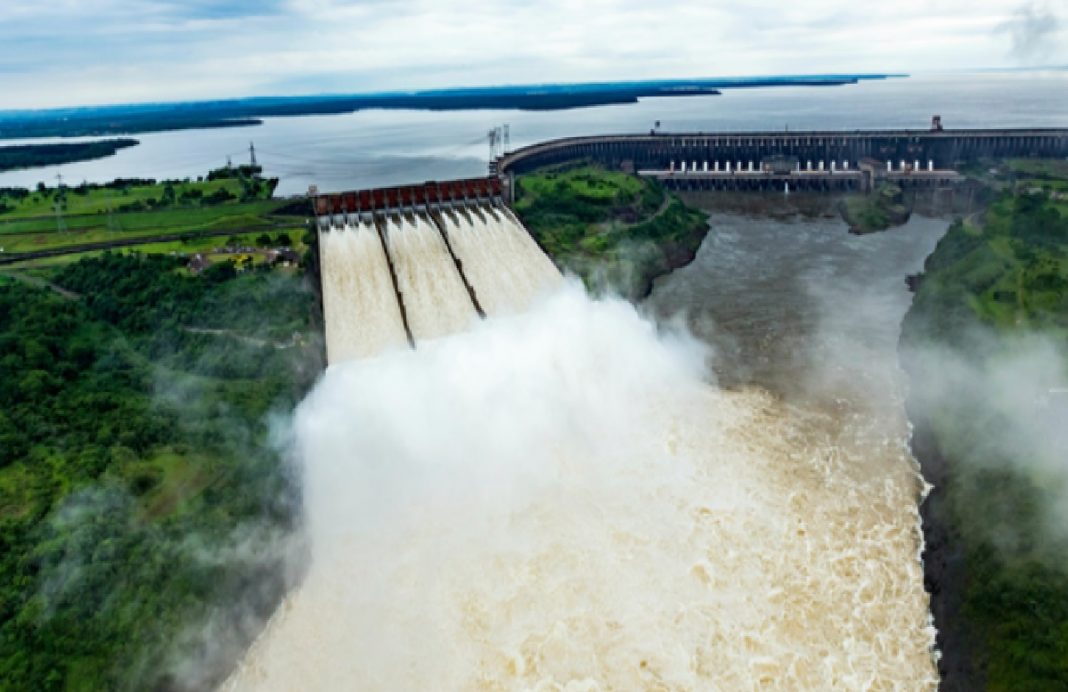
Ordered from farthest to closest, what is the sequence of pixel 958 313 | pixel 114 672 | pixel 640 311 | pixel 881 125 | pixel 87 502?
1. pixel 881 125
2. pixel 640 311
3. pixel 958 313
4. pixel 87 502
5. pixel 114 672

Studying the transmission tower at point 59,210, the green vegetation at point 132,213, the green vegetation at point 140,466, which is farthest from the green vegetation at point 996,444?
the transmission tower at point 59,210

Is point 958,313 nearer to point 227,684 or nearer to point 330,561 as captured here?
point 330,561

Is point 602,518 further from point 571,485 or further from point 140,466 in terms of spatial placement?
point 140,466

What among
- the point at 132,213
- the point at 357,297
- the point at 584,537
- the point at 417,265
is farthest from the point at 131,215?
the point at 584,537

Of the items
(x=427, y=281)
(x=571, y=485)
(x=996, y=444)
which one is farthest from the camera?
(x=427, y=281)

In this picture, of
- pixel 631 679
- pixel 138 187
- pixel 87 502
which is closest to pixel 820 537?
pixel 631 679

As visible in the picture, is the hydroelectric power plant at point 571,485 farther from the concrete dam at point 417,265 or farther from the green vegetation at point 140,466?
the green vegetation at point 140,466

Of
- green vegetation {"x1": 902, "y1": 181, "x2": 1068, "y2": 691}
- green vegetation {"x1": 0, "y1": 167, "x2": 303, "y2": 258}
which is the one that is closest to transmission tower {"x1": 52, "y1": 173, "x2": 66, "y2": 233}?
green vegetation {"x1": 0, "y1": 167, "x2": 303, "y2": 258}
